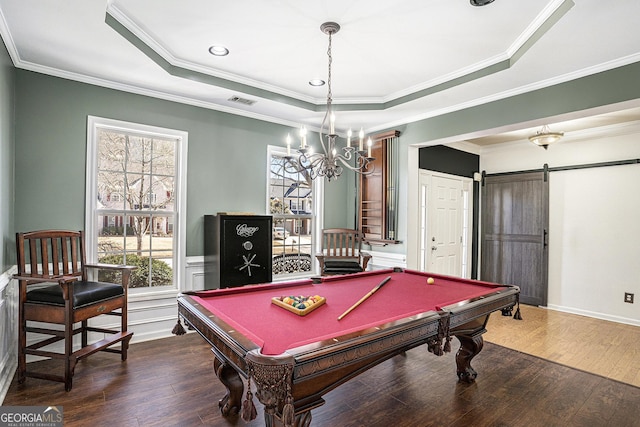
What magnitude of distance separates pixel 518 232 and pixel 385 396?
4309 mm

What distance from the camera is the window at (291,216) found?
183 inches

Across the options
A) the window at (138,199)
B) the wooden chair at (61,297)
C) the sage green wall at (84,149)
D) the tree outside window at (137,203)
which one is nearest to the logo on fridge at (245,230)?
the sage green wall at (84,149)

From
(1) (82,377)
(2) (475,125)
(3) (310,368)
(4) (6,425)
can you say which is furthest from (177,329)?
(2) (475,125)

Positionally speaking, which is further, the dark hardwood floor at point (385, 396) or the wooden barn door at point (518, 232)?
the wooden barn door at point (518, 232)

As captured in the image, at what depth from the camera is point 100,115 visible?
3.36 metres

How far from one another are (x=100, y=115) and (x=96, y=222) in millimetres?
1088

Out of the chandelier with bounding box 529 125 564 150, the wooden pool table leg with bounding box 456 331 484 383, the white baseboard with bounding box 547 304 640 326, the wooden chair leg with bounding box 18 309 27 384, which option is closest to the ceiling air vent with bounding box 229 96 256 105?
the wooden chair leg with bounding box 18 309 27 384

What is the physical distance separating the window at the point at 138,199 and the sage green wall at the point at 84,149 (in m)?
0.09

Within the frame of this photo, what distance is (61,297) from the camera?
2586 mm

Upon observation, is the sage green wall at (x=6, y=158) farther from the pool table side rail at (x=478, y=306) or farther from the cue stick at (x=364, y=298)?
the pool table side rail at (x=478, y=306)

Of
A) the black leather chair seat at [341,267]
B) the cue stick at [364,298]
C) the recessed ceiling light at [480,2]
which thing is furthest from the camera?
the black leather chair seat at [341,267]

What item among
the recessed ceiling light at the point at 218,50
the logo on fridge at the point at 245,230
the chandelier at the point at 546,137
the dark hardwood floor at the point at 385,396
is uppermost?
the recessed ceiling light at the point at 218,50

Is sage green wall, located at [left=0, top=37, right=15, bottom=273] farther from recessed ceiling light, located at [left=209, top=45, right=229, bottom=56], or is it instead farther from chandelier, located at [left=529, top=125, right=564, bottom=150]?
chandelier, located at [left=529, top=125, right=564, bottom=150]

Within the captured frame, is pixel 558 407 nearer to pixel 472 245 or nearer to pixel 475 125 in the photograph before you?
pixel 475 125
